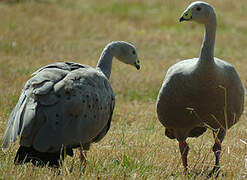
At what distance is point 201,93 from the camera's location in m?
5.50

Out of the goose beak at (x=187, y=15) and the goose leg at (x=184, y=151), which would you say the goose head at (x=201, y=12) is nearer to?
the goose beak at (x=187, y=15)

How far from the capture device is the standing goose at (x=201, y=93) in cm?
549

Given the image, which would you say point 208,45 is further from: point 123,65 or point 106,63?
point 123,65

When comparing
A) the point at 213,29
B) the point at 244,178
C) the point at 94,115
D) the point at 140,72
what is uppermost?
the point at 213,29

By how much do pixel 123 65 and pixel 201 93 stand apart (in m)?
6.66

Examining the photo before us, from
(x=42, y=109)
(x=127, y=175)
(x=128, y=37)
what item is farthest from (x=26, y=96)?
(x=128, y=37)

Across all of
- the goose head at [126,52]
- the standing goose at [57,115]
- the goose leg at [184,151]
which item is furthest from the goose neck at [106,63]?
the goose leg at [184,151]

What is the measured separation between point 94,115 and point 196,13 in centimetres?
180

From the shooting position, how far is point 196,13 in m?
5.75

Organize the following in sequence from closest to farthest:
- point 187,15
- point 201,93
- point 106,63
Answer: point 201,93 < point 187,15 < point 106,63

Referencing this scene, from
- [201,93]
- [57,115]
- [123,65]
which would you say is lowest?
[123,65]

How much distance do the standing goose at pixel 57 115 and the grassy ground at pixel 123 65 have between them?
20cm

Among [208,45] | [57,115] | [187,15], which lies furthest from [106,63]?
[57,115]

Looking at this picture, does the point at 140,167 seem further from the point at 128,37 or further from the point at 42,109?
the point at 128,37
